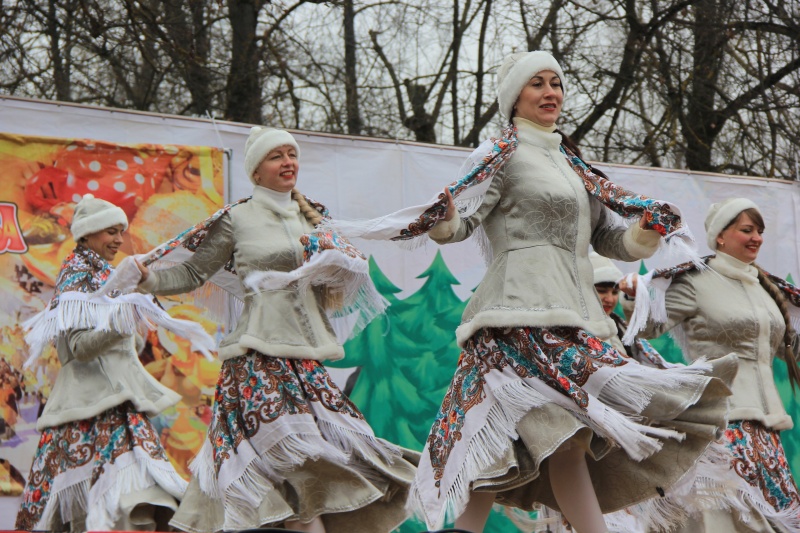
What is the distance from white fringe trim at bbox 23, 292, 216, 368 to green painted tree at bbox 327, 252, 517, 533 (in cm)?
142

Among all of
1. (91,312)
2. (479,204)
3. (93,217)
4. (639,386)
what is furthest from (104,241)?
(639,386)

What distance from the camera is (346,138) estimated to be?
6.87 m

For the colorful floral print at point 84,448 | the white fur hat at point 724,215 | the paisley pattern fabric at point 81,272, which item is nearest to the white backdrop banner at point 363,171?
the colorful floral print at point 84,448

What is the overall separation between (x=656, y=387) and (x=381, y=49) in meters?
5.78

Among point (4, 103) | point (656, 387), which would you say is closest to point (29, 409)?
point (4, 103)

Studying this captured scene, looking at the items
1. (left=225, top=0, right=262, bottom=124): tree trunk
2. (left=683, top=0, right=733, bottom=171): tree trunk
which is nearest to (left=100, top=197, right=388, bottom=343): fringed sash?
(left=225, top=0, right=262, bottom=124): tree trunk

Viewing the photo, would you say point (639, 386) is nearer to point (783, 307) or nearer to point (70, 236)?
point (783, 307)

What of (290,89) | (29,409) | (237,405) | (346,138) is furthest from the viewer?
(290,89)

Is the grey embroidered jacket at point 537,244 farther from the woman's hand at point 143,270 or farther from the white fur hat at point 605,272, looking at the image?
the white fur hat at point 605,272

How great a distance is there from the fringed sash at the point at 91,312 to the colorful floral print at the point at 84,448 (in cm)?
39

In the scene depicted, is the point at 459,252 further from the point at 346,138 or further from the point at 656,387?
the point at 656,387

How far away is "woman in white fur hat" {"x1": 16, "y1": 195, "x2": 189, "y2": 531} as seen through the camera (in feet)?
18.4

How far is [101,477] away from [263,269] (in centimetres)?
138

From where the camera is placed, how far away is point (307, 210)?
5332mm
